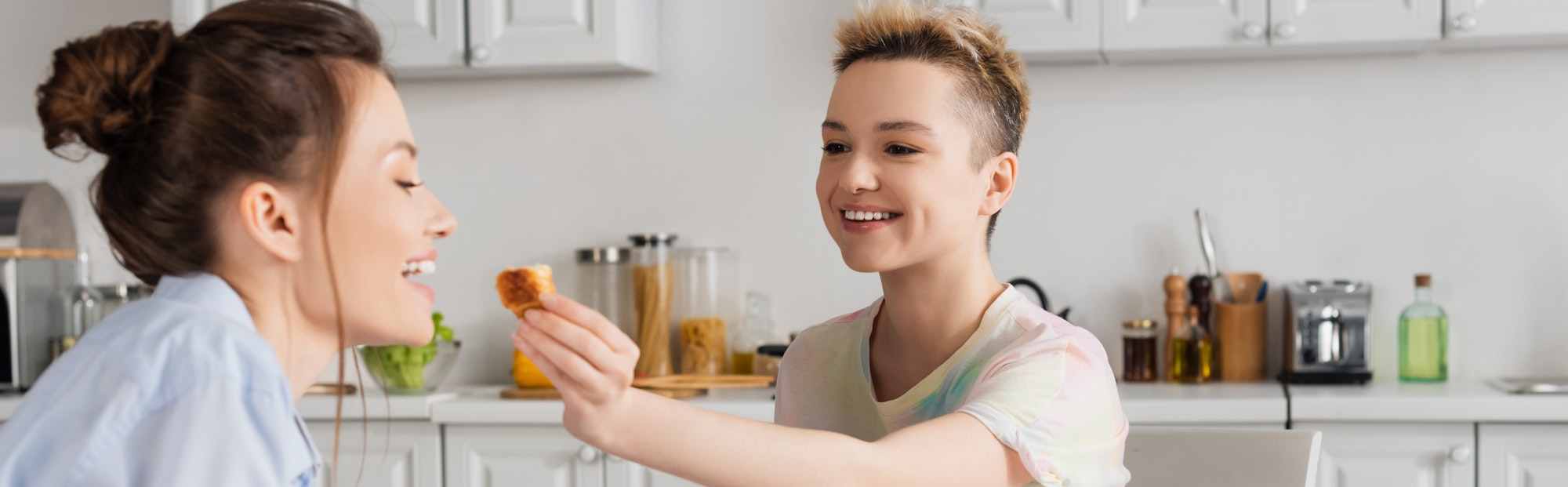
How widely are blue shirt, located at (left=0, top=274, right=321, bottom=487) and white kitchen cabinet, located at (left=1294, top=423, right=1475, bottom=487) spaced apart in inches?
80.3

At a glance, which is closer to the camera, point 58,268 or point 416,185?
point 416,185

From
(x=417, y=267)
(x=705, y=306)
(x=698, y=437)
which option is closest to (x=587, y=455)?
(x=705, y=306)

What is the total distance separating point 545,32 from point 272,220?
6.12 ft

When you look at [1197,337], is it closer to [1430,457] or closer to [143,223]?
[1430,457]

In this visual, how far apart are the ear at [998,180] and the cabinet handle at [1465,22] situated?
1649mm

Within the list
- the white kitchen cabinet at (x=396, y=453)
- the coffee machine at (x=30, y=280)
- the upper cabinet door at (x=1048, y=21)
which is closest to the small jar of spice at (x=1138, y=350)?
the upper cabinet door at (x=1048, y=21)

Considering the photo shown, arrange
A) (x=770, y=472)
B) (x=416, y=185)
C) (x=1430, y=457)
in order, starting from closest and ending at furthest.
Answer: (x=770, y=472)
(x=416, y=185)
(x=1430, y=457)

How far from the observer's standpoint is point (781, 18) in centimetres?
309

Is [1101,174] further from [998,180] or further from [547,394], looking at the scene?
[998,180]

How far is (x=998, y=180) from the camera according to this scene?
1289 millimetres

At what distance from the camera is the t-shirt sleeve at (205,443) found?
83cm

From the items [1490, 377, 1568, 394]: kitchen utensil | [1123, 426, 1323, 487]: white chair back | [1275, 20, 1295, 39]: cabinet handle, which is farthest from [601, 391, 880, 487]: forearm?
[1490, 377, 1568, 394]: kitchen utensil

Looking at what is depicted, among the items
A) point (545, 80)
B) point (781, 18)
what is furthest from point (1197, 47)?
point (545, 80)

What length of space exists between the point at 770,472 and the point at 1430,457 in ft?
6.31
